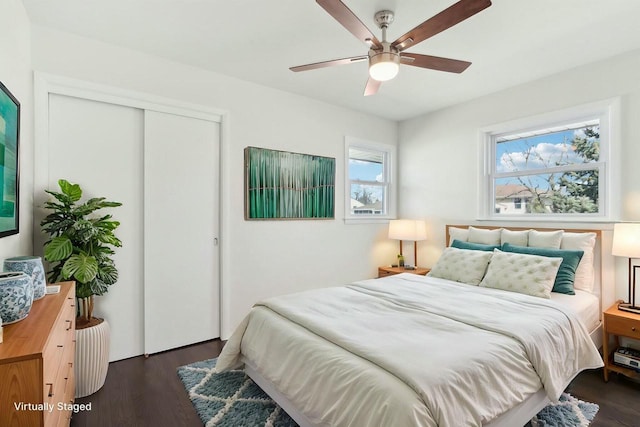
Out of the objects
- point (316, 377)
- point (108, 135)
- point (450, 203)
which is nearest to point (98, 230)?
point (108, 135)

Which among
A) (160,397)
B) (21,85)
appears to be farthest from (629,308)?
(21,85)

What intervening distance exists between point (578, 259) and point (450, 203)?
156 centimetres

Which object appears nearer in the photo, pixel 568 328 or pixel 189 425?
pixel 189 425

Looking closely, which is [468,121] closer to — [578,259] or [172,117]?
[578,259]

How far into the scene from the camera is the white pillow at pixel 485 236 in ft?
11.0

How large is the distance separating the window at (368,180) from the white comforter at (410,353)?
2011 mm

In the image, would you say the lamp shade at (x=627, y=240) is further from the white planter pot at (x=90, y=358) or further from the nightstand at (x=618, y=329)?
the white planter pot at (x=90, y=358)

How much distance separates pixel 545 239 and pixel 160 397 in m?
3.45

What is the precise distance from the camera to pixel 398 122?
479cm

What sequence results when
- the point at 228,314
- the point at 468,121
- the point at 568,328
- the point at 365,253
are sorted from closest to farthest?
the point at 568,328 < the point at 228,314 < the point at 468,121 < the point at 365,253

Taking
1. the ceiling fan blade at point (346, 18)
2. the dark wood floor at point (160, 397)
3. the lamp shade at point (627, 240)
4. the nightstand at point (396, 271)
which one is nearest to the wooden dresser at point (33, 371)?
→ the dark wood floor at point (160, 397)

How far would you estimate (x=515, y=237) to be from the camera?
10.5ft

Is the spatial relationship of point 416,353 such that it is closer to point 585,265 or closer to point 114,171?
point 585,265

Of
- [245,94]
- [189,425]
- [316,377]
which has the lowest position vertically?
[189,425]
